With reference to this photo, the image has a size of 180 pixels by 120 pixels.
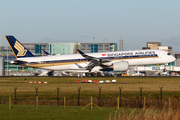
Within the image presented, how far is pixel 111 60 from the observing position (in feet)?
216

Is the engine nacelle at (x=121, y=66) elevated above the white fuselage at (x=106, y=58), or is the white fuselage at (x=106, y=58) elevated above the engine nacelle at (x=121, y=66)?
the white fuselage at (x=106, y=58)

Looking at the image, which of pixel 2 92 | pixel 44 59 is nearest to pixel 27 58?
pixel 44 59

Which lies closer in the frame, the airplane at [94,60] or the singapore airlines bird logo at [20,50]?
the airplane at [94,60]

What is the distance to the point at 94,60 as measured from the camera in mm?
64938

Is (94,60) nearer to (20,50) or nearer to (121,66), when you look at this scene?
(121,66)

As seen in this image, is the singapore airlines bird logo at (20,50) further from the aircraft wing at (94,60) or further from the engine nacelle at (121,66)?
the engine nacelle at (121,66)

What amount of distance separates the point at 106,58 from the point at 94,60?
3.33 meters

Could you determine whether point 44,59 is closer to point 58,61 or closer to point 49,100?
point 58,61

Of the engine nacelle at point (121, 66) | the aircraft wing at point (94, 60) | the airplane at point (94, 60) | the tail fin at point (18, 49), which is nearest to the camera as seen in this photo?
the engine nacelle at point (121, 66)

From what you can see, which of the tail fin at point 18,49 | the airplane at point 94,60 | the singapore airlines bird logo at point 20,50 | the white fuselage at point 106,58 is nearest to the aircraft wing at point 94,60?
the airplane at point 94,60

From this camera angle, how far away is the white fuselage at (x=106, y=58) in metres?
65.4

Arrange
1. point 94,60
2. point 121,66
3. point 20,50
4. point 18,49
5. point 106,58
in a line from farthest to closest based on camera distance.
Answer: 1. point 18,49
2. point 20,50
3. point 106,58
4. point 94,60
5. point 121,66

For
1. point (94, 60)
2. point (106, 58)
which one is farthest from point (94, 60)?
point (106, 58)


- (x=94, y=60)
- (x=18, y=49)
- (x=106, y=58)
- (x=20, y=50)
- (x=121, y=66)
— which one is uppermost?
(x=18, y=49)
